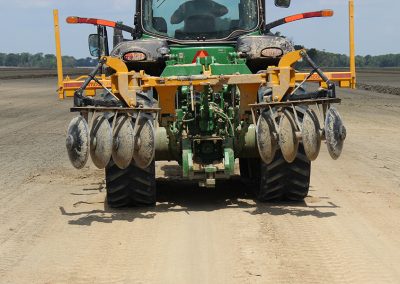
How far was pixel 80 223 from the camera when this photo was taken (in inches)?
244

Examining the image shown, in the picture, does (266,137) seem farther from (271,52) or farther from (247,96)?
A: (271,52)

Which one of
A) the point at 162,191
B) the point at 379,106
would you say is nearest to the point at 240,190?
the point at 162,191

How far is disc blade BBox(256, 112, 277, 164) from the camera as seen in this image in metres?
5.98

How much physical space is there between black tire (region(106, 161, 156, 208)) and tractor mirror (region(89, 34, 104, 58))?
1.96 metres

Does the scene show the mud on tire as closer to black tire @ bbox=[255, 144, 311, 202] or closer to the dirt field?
black tire @ bbox=[255, 144, 311, 202]

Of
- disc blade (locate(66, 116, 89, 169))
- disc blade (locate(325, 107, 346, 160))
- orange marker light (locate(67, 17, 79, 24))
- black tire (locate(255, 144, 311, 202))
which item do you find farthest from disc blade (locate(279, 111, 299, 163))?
orange marker light (locate(67, 17, 79, 24))

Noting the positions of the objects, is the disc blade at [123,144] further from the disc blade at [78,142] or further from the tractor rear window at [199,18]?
the tractor rear window at [199,18]

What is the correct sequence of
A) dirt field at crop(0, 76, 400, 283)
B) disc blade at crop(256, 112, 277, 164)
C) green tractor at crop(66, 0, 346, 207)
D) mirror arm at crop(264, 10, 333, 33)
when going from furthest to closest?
1. mirror arm at crop(264, 10, 333, 33)
2. disc blade at crop(256, 112, 277, 164)
3. green tractor at crop(66, 0, 346, 207)
4. dirt field at crop(0, 76, 400, 283)

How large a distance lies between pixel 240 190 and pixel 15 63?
152 m

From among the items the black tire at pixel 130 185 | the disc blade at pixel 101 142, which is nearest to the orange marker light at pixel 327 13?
the black tire at pixel 130 185

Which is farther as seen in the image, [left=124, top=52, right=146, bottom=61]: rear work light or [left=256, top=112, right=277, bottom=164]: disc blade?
[left=124, top=52, right=146, bottom=61]: rear work light

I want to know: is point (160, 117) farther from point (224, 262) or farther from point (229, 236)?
point (224, 262)

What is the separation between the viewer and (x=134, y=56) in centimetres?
690

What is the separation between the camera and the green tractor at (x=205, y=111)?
5875mm
